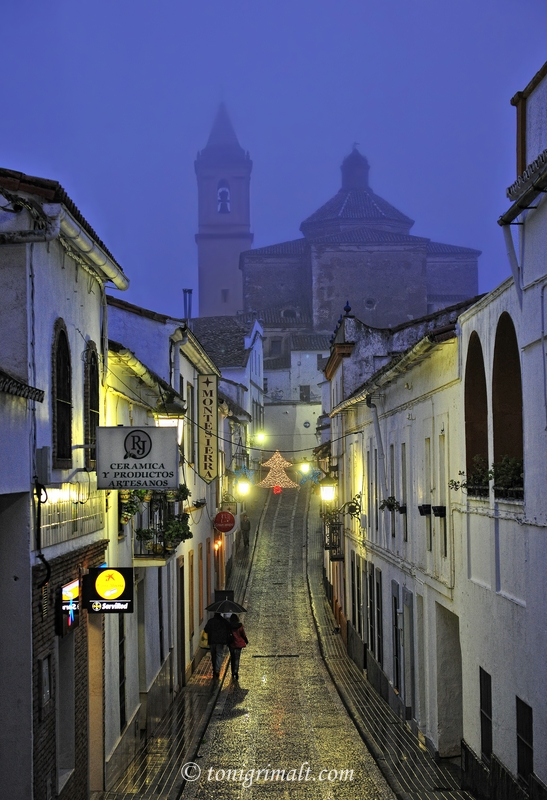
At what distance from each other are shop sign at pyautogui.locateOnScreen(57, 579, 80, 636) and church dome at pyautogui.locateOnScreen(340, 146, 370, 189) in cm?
8517

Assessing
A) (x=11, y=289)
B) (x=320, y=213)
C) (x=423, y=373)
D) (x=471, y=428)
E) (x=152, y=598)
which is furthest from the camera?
(x=320, y=213)

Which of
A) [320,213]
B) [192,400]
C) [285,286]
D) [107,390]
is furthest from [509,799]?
[320,213]

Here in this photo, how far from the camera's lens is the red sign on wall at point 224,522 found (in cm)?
3100

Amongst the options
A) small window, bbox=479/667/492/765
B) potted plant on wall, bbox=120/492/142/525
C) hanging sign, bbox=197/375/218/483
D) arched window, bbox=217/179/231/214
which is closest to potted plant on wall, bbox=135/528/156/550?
potted plant on wall, bbox=120/492/142/525

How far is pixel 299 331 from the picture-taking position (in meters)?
76.8

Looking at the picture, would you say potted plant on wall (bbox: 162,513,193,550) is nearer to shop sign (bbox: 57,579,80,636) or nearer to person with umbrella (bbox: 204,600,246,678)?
shop sign (bbox: 57,579,80,636)

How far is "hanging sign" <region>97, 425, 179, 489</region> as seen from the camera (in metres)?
12.3

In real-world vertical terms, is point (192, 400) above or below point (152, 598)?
above

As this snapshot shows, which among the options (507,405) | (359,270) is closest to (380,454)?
(507,405)

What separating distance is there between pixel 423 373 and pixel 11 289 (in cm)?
836

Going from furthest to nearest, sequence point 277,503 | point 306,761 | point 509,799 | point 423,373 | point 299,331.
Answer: point 299,331
point 277,503
point 423,373
point 306,761
point 509,799

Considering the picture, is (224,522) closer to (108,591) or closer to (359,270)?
(108,591)

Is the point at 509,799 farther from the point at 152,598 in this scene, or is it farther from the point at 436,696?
the point at 152,598

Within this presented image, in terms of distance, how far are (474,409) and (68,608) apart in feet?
18.0
